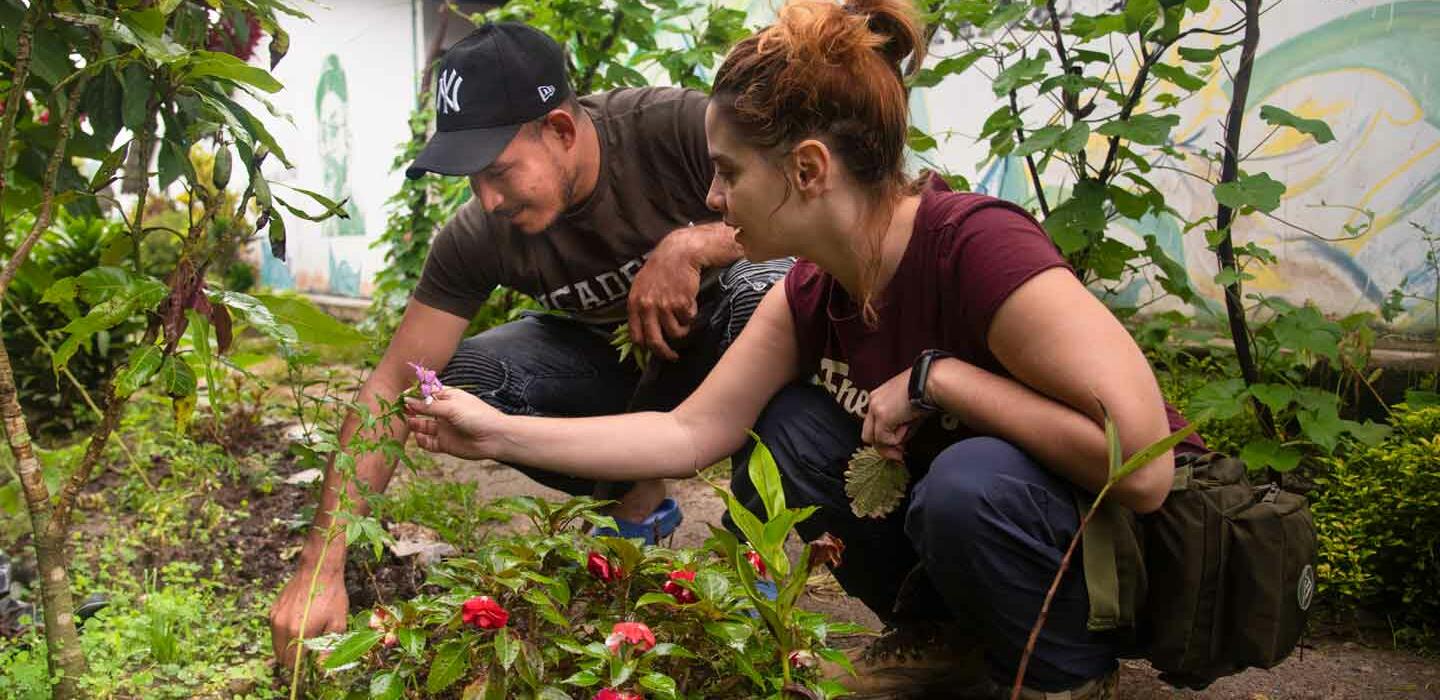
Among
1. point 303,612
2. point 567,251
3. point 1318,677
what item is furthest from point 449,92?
point 1318,677

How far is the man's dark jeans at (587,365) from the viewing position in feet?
9.73

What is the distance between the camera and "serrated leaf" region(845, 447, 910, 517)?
2.14 meters

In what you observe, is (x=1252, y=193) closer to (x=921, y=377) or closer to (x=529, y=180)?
(x=921, y=377)

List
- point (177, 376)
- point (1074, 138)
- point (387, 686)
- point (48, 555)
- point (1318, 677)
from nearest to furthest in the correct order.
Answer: point (387, 686) → point (177, 376) → point (48, 555) → point (1318, 677) → point (1074, 138)

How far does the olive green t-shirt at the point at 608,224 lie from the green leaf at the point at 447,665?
130 centimetres

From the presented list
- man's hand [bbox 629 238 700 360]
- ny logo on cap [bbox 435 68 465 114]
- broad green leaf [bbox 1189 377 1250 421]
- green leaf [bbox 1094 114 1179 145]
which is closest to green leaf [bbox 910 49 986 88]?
green leaf [bbox 1094 114 1179 145]

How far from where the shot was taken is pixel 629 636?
67.6 inches

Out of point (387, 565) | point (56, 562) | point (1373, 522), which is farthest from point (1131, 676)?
point (56, 562)

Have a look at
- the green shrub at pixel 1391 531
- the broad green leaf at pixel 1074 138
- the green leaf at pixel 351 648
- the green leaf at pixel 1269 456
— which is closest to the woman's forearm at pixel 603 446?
the green leaf at pixel 351 648

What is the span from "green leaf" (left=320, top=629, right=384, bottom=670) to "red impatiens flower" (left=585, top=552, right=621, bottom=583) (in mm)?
368

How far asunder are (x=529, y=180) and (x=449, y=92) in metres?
0.28

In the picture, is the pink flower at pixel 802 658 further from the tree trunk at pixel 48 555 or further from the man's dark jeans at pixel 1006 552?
the tree trunk at pixel 48 555

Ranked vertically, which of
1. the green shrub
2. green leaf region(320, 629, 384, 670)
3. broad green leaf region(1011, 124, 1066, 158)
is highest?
broad green leaf region(1011, 124, 1066, 158)

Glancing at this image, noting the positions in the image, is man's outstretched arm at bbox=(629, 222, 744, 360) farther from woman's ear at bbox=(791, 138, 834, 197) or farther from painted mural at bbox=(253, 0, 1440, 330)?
painted mural at bbox=(253, 0, 1440, 330)
